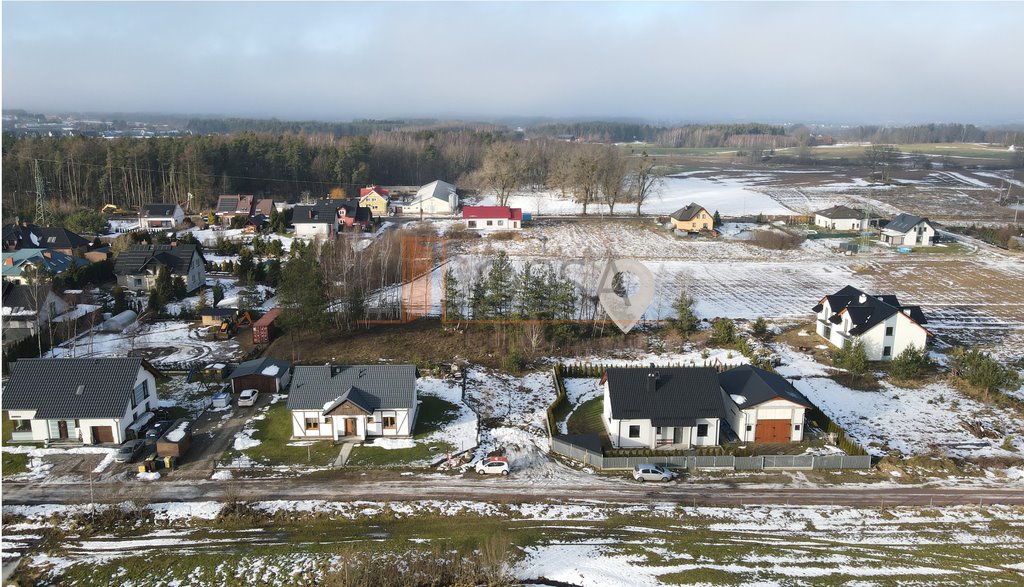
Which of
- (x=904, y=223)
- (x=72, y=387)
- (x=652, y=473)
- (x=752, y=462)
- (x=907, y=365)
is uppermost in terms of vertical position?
(x=904, y=223)

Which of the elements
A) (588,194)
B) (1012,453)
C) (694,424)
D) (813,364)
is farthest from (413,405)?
(588,194)

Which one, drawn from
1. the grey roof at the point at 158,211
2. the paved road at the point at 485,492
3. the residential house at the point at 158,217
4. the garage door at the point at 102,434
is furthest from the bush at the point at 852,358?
the grey roof at the point at 158,211

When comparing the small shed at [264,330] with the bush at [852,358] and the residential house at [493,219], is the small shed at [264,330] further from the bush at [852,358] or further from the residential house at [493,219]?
the residential house at [493,219]

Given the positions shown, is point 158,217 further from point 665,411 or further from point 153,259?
point 665,411

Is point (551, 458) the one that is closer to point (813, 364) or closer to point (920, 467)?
point (920, 467)

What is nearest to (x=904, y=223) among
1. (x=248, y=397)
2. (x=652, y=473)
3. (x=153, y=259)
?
(x=652, y=473)
